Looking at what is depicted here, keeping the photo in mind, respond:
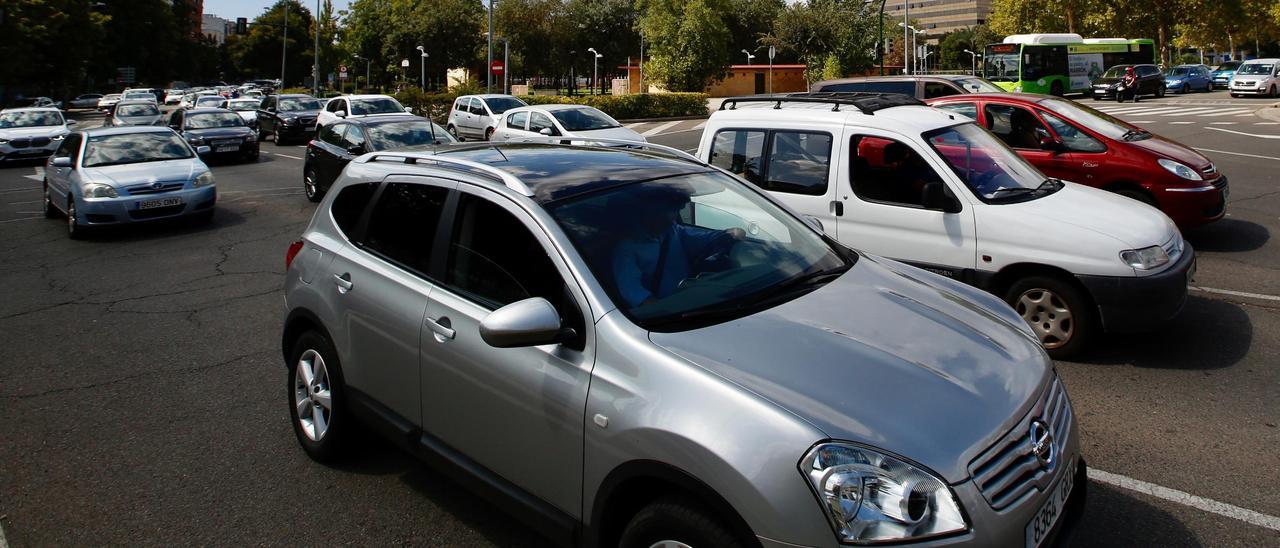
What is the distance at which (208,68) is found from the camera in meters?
111

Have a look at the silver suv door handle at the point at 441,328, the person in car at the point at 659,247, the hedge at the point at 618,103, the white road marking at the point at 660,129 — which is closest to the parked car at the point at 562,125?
the white road marking at the point at 660,129

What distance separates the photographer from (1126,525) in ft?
12.1

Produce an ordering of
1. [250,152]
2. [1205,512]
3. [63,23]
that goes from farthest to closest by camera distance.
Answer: [63,23] < [250,152] < [1205,512]

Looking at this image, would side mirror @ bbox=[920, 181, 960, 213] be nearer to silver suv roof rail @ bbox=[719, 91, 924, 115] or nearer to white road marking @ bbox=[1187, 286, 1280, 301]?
silver suv roof rail @ bbox=[719, 91, 924, 115]

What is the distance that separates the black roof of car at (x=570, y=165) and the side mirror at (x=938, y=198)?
92.4 inches

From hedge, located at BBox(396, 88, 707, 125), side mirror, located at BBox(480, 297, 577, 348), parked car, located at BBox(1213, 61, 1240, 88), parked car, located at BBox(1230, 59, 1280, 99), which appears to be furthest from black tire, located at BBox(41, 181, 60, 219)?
parked car, located at BBox(1213, 61, 1240, 88)

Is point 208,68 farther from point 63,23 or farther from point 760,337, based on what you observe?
point 760,337

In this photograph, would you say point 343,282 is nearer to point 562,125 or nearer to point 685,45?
point 562,125

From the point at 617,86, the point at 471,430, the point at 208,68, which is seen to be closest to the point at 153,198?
the point at 471,430

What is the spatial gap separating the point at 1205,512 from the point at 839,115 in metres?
3.84

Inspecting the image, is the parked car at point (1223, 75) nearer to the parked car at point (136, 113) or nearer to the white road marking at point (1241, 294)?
the white road marking at point (1241, 294)

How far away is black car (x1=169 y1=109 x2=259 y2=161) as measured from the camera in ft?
71.5

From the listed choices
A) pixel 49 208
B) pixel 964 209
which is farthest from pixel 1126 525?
pixel 49 208

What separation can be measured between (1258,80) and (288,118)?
42.2m
